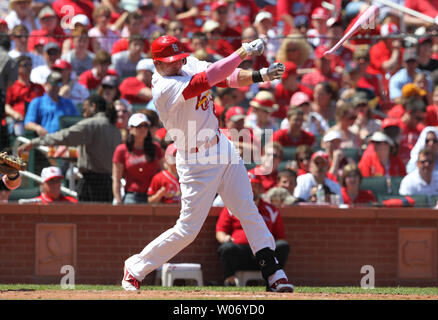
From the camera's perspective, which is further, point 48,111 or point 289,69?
point 289,69

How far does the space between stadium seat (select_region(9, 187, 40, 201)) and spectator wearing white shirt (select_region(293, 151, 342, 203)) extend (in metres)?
2.89

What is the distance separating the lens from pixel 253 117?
11.4m

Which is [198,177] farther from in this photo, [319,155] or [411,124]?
[411,124]

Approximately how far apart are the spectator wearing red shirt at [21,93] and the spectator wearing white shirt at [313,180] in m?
3.29

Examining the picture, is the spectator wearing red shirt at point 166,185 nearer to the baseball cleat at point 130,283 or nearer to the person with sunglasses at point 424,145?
the baseball cleat at point 130,283

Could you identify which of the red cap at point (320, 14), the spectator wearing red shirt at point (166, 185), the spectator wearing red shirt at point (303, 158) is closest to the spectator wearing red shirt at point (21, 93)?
the spectator wearing red shirt at point (166, 185)

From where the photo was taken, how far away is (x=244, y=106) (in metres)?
11.9

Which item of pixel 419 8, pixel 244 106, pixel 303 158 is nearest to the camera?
pixel 303 158

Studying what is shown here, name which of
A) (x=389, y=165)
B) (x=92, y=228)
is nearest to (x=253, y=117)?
(x=389, y=165)

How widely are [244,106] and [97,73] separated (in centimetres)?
190

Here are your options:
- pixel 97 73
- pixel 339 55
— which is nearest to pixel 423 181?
pixel 339 55

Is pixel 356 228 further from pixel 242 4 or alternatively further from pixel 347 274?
pixel 242 4

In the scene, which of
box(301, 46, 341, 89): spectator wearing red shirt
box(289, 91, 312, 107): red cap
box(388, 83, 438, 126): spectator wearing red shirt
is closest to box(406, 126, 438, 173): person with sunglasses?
box(388, 83, 438, 126): spectator wearing red shirt

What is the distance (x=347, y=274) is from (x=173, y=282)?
6.61 feet
